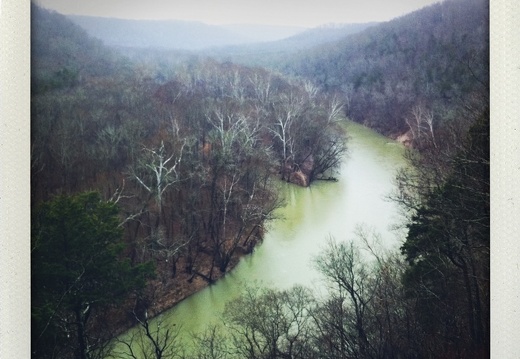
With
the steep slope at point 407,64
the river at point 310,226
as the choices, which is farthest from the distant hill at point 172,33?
the river at point 310,226

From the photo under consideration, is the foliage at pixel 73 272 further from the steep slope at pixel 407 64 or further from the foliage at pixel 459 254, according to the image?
the foliage at pixel 459 254

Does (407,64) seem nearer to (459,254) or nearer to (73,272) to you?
(459,254)

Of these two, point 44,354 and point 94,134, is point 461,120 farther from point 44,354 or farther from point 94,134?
point 44,354

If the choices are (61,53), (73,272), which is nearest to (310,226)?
(73,272)

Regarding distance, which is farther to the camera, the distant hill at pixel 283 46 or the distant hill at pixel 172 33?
the distant hill at pixel 283 46

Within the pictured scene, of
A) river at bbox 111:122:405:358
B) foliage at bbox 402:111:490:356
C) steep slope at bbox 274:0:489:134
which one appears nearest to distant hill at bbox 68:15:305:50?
steep slope at bbox 274:0:489:134

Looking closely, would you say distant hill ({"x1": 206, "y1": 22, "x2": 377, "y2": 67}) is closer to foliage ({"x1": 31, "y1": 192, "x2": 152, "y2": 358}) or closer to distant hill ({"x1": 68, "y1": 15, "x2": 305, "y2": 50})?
distant hill ({"x1": 68, "y1": 15, "x2": 305, "y2": 50})
